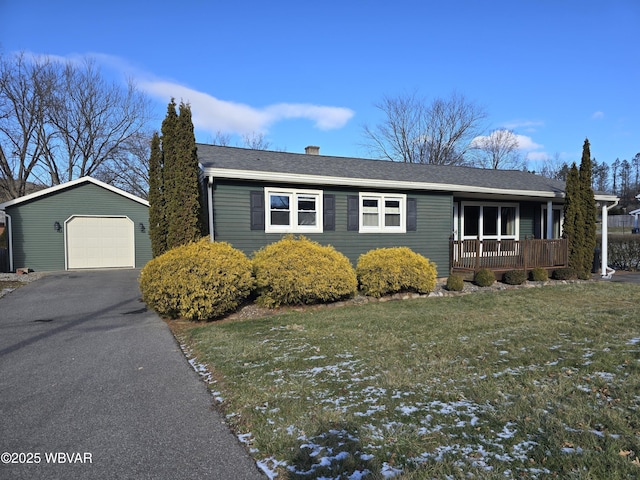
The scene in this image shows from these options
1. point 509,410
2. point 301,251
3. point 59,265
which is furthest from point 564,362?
point 59,265

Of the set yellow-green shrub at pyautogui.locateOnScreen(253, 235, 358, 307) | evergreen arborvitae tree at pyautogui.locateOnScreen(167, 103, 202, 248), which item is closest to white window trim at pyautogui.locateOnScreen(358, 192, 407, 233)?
yellow-green shrub at pyautogui.locateOnScreen(253, 235, 358, 307)

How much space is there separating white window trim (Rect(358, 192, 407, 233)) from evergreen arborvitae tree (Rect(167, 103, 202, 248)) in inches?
190

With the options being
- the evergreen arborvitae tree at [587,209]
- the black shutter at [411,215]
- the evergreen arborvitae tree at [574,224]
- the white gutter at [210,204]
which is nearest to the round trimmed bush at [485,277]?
the black shutter at [411,215]

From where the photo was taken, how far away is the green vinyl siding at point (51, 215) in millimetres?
14930

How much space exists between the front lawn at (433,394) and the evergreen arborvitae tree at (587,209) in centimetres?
693

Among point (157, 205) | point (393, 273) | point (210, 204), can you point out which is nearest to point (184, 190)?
point (210, 204)

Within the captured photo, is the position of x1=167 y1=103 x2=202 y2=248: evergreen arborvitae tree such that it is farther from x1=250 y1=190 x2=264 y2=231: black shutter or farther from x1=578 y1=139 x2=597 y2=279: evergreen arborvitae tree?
x1=578 y1=139 x2=597 y2=279: evergreen arborvitae tree

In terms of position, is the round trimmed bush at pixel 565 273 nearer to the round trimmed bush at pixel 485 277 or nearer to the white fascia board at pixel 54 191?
the round trimmed bush at pixel 485 277

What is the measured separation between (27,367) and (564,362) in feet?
20.8

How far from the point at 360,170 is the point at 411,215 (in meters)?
2.15

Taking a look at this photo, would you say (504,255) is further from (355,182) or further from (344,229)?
(355,182)

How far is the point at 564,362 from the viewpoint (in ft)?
14.2

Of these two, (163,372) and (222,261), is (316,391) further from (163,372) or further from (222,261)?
(222,261)

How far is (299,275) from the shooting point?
7965mm
